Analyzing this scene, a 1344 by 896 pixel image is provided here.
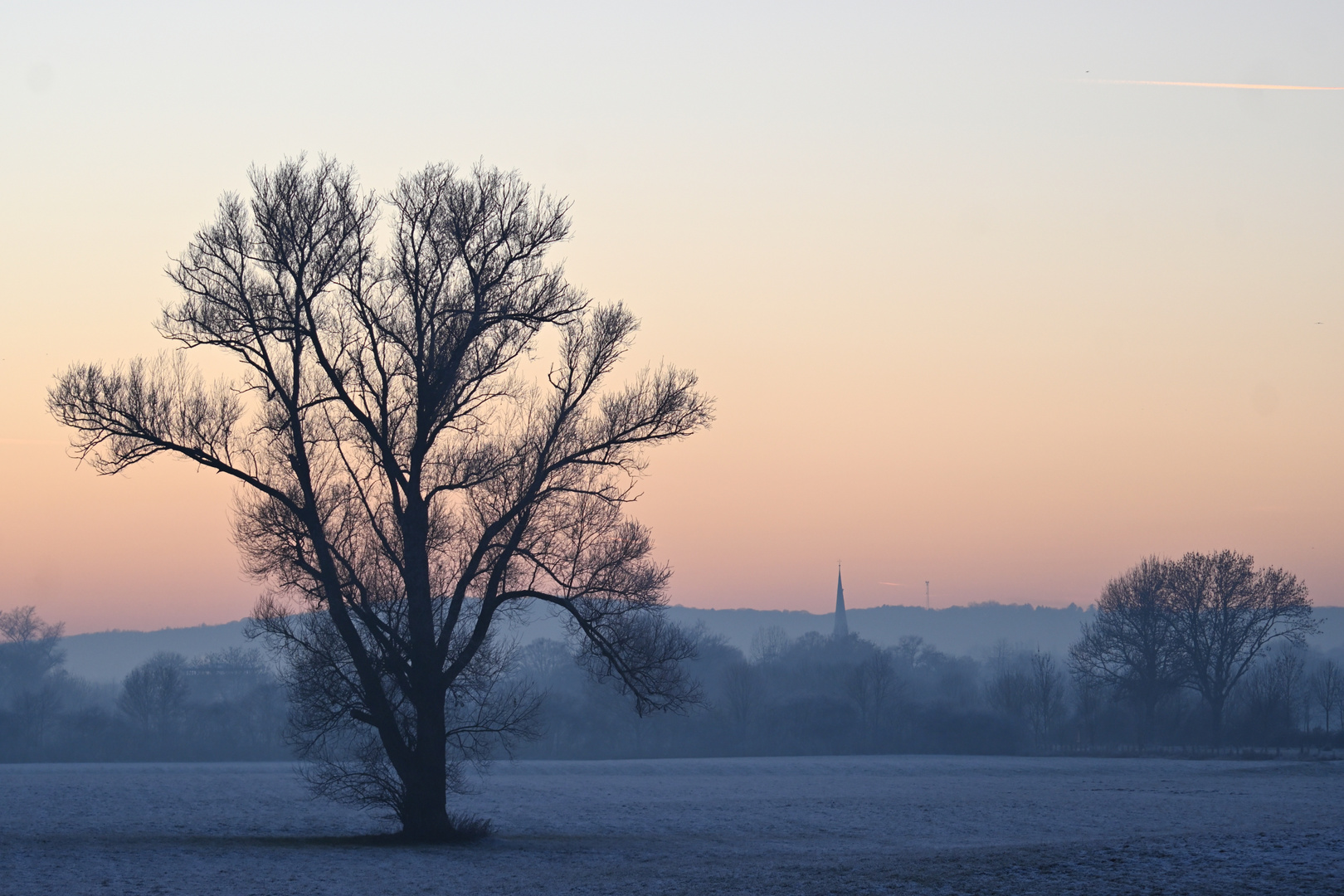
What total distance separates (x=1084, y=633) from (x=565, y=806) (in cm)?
5626

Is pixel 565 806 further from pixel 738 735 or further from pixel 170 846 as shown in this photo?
pixel 738 735

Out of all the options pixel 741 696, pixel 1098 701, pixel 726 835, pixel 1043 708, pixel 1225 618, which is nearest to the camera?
pixel 726 835

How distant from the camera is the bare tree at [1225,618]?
257 feet

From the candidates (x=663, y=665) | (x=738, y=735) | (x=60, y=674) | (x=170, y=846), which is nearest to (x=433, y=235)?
(x=663, y=665)

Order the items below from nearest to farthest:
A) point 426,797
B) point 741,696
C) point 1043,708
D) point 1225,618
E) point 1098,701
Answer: point 426,797 → point 1225,618 → point 1098,701 → point 1043,708 → point 741,696

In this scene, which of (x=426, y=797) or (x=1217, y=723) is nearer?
(x=426, y=797)

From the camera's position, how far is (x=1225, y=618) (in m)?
79.1

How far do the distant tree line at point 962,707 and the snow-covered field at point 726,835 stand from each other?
18.8 meters

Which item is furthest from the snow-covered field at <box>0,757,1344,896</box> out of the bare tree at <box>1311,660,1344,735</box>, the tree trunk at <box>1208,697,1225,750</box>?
the bare tree at <box>1311,660,1344,735</box>

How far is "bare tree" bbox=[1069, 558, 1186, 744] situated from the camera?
80438 mm

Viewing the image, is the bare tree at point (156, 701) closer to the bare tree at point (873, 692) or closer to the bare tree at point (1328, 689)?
the bare tree at point (873, 692)

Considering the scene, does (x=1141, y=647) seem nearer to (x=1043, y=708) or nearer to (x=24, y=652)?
(x=1043, y=708)

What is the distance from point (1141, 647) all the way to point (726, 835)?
5947cm

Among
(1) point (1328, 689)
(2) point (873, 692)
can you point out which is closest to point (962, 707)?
(2) point (873, 692)
